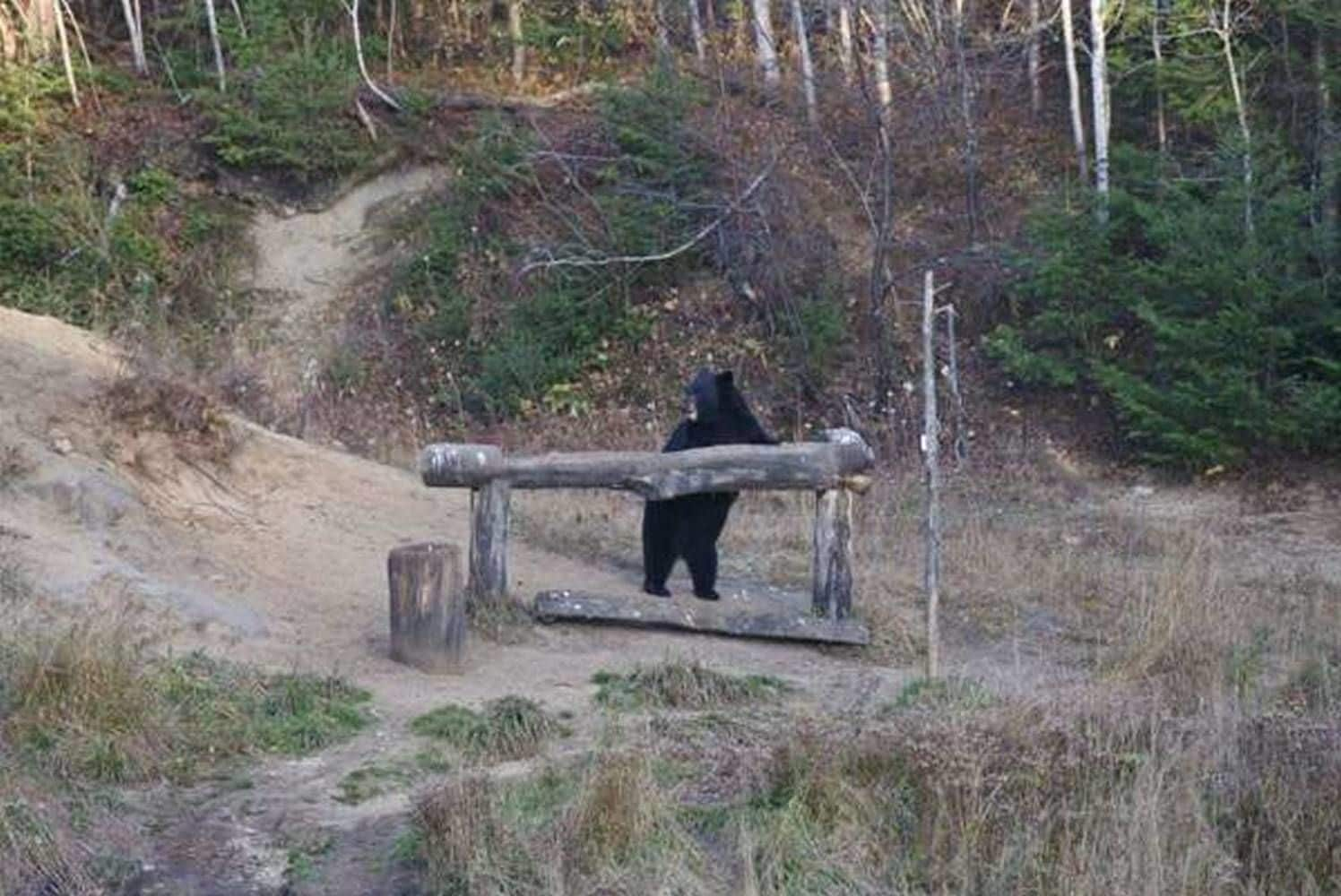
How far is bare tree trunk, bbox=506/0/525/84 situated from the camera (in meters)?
29.6

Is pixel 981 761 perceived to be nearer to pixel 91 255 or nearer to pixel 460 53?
pixel 91 255

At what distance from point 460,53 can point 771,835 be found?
23392 mm

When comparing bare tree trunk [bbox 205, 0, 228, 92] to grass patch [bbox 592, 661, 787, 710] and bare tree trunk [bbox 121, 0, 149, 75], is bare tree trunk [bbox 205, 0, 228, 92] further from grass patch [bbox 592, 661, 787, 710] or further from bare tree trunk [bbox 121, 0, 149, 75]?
grass patch [bbox 592, 661, 787, 710]

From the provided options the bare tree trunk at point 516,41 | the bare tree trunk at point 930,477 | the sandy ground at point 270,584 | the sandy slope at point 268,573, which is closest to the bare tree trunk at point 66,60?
the bare tree trunk at point 516,41

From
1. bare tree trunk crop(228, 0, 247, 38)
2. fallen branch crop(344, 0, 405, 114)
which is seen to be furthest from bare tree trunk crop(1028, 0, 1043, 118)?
bare tree trunk crop(228, 0, 247, 38)

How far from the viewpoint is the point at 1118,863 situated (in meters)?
8.18

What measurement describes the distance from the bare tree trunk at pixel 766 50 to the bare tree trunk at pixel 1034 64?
10.2 feet

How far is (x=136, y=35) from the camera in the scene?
2914cm

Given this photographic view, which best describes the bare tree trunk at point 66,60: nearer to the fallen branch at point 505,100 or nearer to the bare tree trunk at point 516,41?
the fallen branch at point 505,100

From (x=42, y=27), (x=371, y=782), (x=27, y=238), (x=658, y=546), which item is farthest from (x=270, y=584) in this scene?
(x=42, y=27)

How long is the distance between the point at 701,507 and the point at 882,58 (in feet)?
39.3

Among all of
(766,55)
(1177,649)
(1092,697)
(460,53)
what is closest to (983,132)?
(766,55)

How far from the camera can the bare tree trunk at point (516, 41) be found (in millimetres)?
29562

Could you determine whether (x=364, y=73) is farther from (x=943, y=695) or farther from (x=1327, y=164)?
(x=943, y=695)
